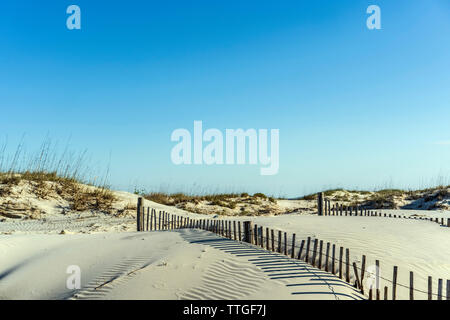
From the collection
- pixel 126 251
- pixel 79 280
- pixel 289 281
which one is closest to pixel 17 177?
pixel 126 251

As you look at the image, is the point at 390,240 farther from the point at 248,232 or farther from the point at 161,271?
the point at 161,271

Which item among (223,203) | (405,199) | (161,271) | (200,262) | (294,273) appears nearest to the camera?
(294,273)

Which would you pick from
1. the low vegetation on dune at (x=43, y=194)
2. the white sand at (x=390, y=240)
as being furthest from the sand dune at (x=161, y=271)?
the low vegetation on dune at (x=43, y=194)

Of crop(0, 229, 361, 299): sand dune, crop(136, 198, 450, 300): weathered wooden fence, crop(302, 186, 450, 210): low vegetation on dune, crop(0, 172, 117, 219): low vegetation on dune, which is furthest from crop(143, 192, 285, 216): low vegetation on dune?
crop(0, 229, 361, 299): sand dune

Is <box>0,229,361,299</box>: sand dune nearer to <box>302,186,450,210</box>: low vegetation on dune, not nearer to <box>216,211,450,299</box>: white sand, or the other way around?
<box>216,211,450,299</box>: white sand

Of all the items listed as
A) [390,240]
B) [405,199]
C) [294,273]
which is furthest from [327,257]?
[405,199]

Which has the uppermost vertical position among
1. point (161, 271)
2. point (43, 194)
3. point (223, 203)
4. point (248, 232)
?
point (43, 194)

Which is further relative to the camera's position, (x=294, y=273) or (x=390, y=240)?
(x=390, y=240)

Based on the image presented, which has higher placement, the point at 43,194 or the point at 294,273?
the point at 43,194

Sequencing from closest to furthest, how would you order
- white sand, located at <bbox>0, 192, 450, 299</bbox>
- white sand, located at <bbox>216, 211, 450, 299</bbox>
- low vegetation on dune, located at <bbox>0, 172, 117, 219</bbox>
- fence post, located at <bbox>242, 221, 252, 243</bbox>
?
white sand, located at <bbox>0, 192, 450, 299</bbox> → white sand, located at <bbox>216, 211, 450, 299</bbox> → fence post, located at <bbox>242, 221, 252, 243</bbox> → low vegetation on dune, located at <bbox>0, 172, 117, 219</bbox>

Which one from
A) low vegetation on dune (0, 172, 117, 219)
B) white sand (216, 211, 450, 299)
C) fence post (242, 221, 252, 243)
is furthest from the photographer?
low vegetation on dune (0, 172, 117, 219)

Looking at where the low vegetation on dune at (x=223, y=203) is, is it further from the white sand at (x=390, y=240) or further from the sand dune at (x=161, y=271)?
the sand dune at (x=161, y=271)

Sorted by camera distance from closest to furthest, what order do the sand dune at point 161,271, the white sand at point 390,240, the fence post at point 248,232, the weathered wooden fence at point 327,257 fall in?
the weathered wooden fence at point 327,257
the sand dune at point 161,271
the white sand at point 390,240
the fence post at point 248,232

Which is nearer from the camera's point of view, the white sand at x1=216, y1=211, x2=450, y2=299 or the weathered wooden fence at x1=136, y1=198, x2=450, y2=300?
the weathered wooden fence at x1=136, y1=198, x2=450, y2=300
